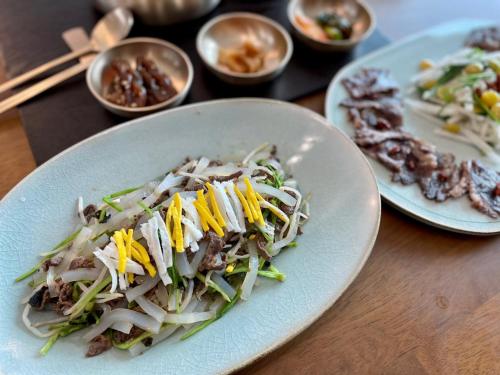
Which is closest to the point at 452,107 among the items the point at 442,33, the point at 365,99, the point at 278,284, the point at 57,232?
the point at 365,99

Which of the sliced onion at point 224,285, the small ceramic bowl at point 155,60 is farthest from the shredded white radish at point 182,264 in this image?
the small ceramic bowl at point 155,60

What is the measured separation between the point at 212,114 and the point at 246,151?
0.25 metres

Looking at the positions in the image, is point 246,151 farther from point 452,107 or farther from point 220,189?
point 452,107

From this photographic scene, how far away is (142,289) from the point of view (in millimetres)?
1594

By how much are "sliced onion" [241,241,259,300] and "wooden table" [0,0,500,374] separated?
264 mm

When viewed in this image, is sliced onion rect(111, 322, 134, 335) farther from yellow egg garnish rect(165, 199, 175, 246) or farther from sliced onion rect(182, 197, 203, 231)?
sliced onion rect(182, 197, 203, 231)

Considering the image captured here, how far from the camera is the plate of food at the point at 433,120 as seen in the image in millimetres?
2111

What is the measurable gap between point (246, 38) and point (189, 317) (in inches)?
73.2

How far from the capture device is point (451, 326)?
72.1 inches

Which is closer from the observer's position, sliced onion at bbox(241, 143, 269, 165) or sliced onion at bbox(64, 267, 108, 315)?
sliced onion at bbox(64, 267, 108, 315)

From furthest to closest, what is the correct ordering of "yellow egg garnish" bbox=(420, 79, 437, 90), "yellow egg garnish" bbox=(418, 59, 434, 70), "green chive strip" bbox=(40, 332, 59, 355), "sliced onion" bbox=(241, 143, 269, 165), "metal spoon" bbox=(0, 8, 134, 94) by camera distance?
"yellow egg garnish" bbox=(418, 59, 434, 70) → "yellow egg garnish" bbox=(420, 79, 437, 90) → "metal spoon" bbox=(0, 8, 134, 94) → "sliced onion" bbox=(241, 143, 269, 165) → "green chive strip" bbox=(40, 332, 59, 355)

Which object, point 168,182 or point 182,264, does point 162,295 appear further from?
point 168,182

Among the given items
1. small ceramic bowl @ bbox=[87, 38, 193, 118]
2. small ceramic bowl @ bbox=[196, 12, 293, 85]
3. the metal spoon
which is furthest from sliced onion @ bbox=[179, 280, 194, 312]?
the metal spoon

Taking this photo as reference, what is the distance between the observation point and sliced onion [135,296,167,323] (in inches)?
62.4
